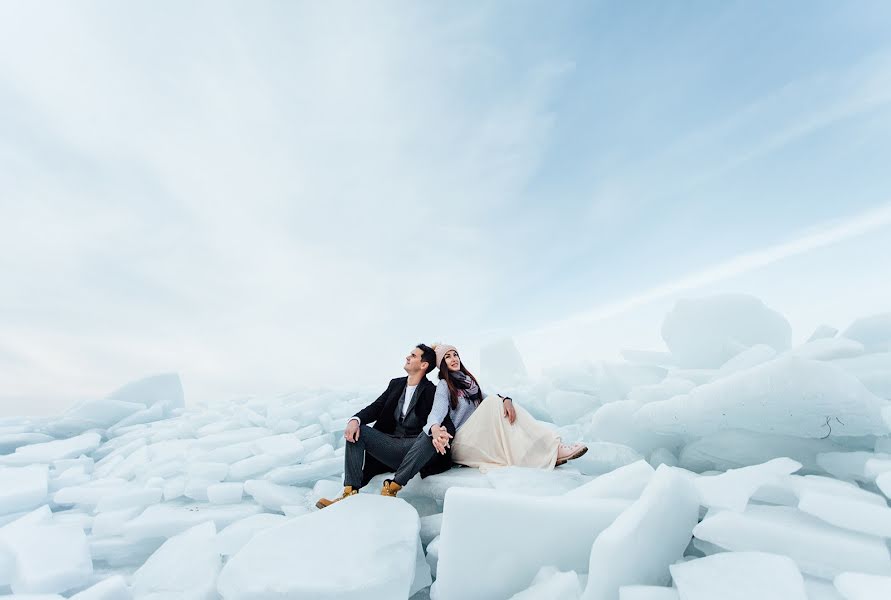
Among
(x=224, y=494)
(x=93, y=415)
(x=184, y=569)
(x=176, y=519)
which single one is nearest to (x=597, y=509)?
(x=184, y=569)

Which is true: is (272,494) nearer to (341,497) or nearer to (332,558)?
(341,497)

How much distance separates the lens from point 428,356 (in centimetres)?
339

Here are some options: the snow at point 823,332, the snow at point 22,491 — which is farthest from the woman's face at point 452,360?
the snow at point 22,491

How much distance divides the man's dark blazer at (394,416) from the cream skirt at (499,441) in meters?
0.12

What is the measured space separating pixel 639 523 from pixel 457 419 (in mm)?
1881

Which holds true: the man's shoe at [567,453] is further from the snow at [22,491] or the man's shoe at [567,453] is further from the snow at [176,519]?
the snow at [22,491]

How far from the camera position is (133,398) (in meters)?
8.49

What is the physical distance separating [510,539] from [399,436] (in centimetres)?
158

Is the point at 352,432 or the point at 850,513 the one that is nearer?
the point at 850,513

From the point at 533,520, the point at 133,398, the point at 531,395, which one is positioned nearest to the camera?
the point at 533,520

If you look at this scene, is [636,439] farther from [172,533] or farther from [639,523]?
[172,533]

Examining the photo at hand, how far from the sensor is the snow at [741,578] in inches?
53.6

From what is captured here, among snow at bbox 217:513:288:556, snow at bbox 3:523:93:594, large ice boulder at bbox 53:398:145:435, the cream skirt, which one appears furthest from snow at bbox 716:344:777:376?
large ice boulder at bbox 53:398:145:435

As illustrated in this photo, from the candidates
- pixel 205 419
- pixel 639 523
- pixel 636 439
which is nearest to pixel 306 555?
pixel 639 523
